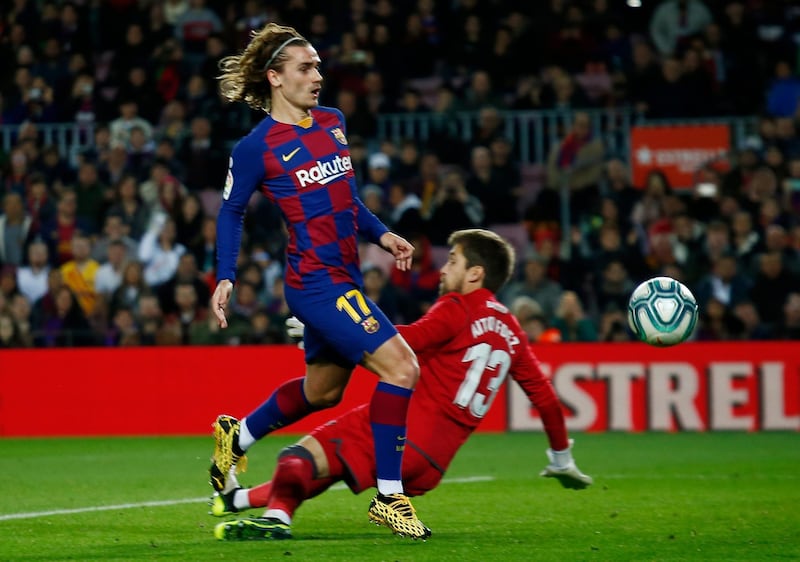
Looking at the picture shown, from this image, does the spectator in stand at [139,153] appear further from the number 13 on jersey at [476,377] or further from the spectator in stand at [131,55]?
the number 13 on jersey at [476,377]

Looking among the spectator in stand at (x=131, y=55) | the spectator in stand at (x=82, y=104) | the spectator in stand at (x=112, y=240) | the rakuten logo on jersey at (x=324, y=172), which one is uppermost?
the spectator in stand at (x=131, y=55)

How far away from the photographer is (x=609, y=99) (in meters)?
17.1

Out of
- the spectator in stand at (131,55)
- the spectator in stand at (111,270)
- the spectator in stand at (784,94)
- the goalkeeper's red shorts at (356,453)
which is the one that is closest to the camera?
the goalkeeper's red shorts at (356,453)

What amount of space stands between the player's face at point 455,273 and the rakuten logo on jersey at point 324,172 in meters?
0.64

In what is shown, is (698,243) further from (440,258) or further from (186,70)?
(186,70)

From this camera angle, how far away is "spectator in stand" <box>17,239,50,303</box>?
48.5ft

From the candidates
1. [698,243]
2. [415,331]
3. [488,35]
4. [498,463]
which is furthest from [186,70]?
[415,331]

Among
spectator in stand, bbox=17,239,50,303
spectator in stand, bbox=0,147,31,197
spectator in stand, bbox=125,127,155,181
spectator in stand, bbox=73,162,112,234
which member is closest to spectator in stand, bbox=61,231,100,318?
spectator in stand, bbox=17,239,50,303

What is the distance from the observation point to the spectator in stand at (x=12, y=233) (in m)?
15.5

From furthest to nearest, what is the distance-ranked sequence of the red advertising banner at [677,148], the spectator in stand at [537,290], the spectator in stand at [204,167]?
1. the spectator in stand at [204,167]
2. the red advertising banner at [677,148]
3. the spectator in stand at [537,290]

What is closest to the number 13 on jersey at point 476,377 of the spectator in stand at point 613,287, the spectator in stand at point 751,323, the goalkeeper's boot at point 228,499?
the goalkeeper's boot at point 228,499

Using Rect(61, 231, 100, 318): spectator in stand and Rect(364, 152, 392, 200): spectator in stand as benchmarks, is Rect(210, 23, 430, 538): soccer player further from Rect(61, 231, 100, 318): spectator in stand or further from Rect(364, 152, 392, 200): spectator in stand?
Rect(364, 152, 392, 200): spectator in stand

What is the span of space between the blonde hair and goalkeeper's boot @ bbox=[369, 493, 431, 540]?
6.17 feet

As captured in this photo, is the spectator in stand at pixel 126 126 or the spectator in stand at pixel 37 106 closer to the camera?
the spectator in stand at pixel 126 126
